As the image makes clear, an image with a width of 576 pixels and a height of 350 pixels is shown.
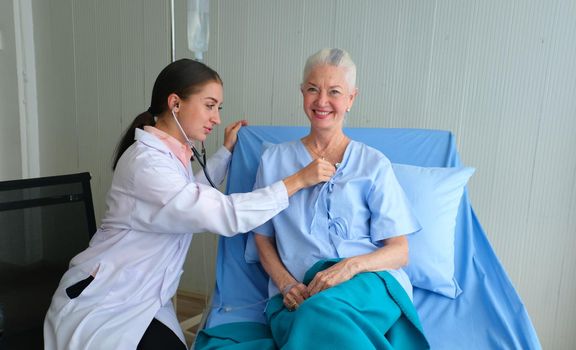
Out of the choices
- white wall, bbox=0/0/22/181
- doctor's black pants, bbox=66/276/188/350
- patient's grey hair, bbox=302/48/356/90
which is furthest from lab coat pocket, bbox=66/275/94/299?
white wall, bbox=0/0/22/181

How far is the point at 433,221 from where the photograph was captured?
140 cm

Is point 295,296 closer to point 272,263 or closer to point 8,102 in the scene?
point 272,263

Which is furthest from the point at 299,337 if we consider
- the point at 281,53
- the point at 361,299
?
the point at 281,53

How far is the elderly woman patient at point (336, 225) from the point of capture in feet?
3.49

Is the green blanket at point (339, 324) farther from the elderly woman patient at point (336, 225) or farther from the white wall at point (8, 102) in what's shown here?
the white wall at point (8, 102)

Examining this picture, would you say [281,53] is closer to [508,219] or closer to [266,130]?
[266,130]

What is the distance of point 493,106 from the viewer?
172cm

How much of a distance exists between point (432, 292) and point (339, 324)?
0.63 m

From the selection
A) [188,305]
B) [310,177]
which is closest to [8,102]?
[188,305]

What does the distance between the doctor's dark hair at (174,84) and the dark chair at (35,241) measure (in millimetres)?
328

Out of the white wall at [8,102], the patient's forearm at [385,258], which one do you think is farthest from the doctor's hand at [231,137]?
the white wall at [8,102]

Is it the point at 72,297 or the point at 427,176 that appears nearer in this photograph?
the point at 72,297

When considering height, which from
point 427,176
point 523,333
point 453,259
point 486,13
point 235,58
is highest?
point 486,13

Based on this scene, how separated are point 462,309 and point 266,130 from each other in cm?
99
